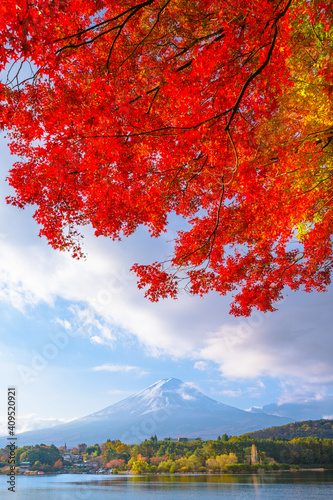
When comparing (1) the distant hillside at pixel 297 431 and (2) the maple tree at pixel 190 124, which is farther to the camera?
(1) the distant hillside at pixel 297 431

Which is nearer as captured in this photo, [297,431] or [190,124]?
[190,124]

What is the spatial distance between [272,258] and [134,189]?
11.7 ft

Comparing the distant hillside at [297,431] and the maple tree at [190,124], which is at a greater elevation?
the maple tree at [190,124]

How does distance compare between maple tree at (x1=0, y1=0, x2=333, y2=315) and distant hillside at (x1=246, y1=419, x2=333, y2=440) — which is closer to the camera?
maple tree at (x1=0, y1=0, x2=333, y2=315)

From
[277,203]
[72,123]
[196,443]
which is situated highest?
[72,123]

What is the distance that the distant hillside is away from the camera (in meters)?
59.8

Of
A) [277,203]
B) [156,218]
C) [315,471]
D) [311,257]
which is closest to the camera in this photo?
[277,203]

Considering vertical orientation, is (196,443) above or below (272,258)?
below

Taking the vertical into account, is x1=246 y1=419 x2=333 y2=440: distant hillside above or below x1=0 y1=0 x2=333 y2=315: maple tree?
below

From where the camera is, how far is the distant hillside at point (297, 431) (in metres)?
59.8

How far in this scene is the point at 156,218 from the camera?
24.6 ft

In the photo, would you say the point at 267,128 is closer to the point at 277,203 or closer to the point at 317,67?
the point at 317,67

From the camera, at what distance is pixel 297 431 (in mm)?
61688

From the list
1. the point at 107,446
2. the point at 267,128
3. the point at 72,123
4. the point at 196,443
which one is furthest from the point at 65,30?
the point at 107,446
